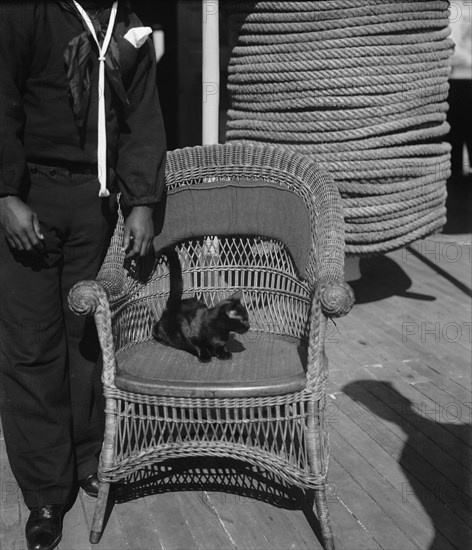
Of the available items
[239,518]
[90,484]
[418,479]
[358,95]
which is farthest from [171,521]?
[358,95]

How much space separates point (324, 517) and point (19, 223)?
1204 millimetres

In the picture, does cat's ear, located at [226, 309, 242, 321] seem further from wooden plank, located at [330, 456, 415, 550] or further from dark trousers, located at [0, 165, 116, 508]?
wooden plank, located at [330, 456, 415, 550]

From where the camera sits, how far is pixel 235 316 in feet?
7.82

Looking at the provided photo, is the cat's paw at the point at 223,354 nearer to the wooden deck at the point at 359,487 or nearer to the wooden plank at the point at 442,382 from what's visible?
the wooden deck at the point at 359,487

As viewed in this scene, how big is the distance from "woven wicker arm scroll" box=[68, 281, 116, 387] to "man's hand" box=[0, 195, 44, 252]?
18 cm

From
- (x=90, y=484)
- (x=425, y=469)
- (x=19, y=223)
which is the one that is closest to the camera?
(x=19, y=223)

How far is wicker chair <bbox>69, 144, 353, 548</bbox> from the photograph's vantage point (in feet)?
6.89

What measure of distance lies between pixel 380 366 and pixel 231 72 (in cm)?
165

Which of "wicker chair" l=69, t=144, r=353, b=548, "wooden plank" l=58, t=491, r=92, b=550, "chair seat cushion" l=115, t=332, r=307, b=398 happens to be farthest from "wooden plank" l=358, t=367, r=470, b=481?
"wooden plank" l=58, t=491, r=92, b=550

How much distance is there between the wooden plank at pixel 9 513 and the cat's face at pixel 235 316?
901mm

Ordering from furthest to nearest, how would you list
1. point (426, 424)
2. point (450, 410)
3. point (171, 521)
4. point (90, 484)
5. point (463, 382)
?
point (463, 382)
point (450, 410)
point (426, 424)
point (90, 484)
point (171, 521)

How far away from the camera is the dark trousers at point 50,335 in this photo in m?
2.14

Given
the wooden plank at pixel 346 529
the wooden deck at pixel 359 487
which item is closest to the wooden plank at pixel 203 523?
the wooden deck at pixel 359 487

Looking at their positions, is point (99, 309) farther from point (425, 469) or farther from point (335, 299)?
point (425, 469)
